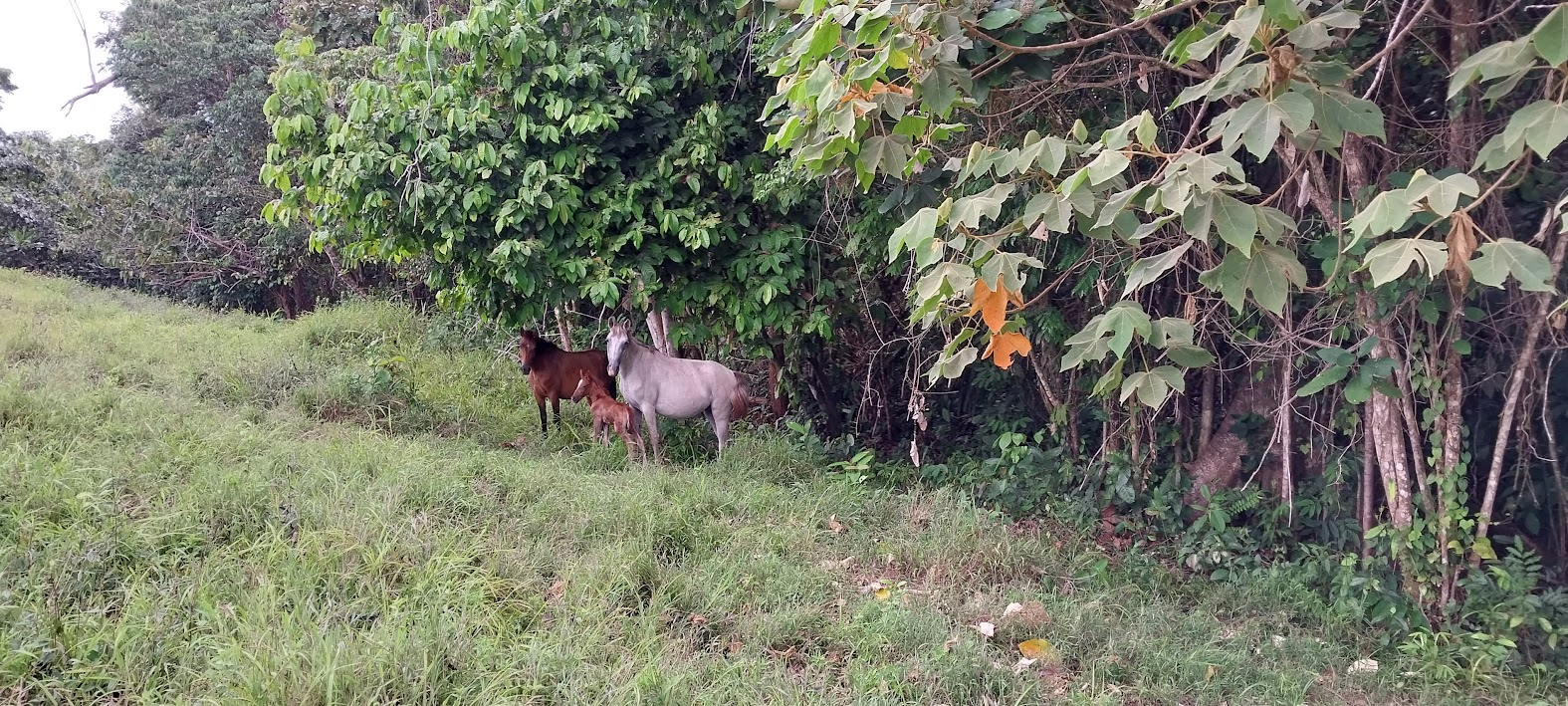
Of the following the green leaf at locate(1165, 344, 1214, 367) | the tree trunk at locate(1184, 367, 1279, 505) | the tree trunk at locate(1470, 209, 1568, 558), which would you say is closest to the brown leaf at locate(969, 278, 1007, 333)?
the green leaf at locate(1165, 344, 1214, 367)

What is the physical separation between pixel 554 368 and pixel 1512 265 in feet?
19.4

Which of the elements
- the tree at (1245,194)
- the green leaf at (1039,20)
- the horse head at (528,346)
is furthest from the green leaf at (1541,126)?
the horse head at (528,346)

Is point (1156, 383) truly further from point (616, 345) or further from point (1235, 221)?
point (616, 345)

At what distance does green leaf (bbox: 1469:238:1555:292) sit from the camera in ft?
7.27

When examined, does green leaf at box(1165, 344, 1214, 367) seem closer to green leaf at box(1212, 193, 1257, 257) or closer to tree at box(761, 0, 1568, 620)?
tree at box(761, 0, 1568, 620)

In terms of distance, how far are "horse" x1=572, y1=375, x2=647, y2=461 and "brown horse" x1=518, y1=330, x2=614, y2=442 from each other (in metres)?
0.31

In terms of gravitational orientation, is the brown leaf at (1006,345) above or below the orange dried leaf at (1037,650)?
above

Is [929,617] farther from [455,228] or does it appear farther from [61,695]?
[455,228]

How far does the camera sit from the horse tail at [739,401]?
Result: 658cm

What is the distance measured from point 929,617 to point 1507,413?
2.74 meters

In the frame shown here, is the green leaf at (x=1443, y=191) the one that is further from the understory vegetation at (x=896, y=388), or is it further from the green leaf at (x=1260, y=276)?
the green leaf at (x=1260, y=276)

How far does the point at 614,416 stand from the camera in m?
6.20

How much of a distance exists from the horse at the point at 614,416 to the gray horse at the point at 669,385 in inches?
4.8

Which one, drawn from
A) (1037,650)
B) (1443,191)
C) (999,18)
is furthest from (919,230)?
(1037,650)
